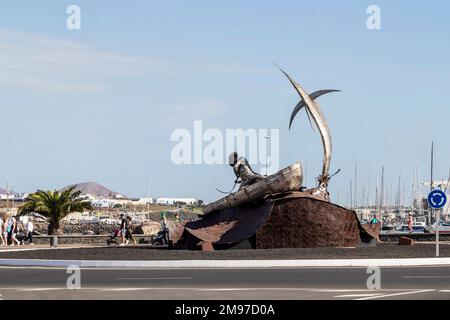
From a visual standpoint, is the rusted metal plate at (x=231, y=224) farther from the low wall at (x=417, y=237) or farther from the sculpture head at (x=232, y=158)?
the low wall at (x=417, y=237)

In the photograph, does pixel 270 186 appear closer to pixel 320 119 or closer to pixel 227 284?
pixel 320 119

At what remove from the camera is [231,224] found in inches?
1395

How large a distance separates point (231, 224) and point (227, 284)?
14396 millimetres

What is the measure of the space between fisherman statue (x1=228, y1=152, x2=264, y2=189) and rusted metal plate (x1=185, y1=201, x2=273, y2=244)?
952 mm

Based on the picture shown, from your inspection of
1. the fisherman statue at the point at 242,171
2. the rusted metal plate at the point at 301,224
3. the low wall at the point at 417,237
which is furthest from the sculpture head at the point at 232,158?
the low wall at the point at 417,237

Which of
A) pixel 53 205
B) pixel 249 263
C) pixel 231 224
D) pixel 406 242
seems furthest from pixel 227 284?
pixel 53 205

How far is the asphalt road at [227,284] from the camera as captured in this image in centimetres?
1788

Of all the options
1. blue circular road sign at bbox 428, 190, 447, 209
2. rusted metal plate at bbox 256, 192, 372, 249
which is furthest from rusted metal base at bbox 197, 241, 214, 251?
blue circular road sign at bbox 428, 190, 447, 209

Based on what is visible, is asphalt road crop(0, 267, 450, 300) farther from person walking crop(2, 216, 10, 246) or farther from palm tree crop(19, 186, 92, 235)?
palm tree crop(19, 186, 92, 235)

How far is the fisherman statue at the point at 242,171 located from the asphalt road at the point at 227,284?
916cm

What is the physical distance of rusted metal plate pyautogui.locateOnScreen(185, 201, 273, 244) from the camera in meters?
34.2

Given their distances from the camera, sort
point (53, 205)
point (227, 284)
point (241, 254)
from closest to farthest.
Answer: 1. point (227, 284)
2. point (241, 254)
3. point (53, 205)
